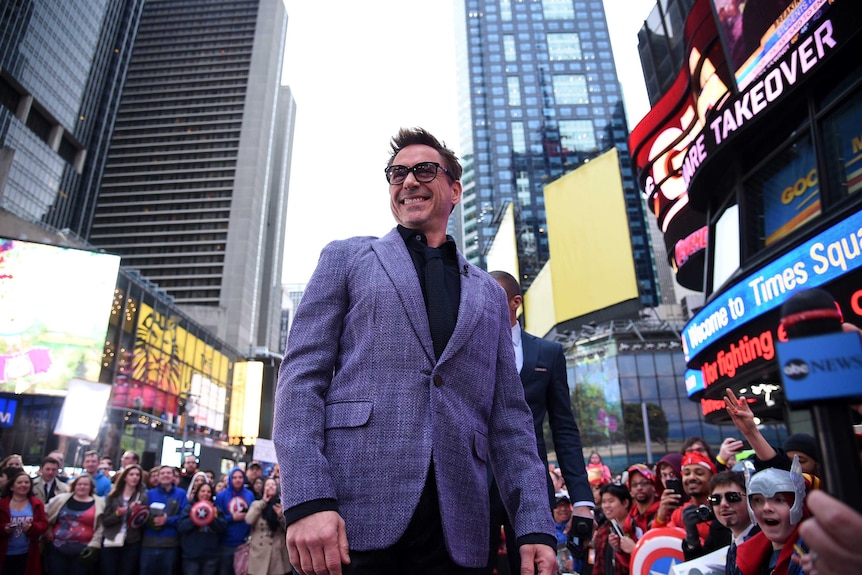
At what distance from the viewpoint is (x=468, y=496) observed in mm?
1688

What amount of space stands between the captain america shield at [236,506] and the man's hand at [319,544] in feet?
27.9

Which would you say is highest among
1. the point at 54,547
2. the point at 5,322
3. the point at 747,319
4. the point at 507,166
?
the point at 507,166

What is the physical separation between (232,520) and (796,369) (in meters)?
9.74

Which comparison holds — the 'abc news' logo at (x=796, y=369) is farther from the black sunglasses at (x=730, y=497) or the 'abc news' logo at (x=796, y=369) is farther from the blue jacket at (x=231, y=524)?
the blue jacket at (x=231, y=524)

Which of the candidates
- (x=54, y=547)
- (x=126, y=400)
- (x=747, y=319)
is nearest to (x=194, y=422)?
(x=126, y=400)

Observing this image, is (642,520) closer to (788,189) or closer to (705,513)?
(705,513)

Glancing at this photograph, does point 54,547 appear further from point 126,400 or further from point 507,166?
point 507,166

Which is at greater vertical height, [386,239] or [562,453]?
[386,239]

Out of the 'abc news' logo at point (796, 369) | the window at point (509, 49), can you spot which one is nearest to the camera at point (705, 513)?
the 'abc news' logo at point (796, 369)

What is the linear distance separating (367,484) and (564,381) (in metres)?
2.48

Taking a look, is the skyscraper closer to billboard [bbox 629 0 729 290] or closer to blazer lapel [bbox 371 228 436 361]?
billboard [bbox 629 0 729 290]

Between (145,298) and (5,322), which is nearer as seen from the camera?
(5,322)

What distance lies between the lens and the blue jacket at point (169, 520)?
8.51 metres

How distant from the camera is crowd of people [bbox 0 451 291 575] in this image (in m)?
7.41
